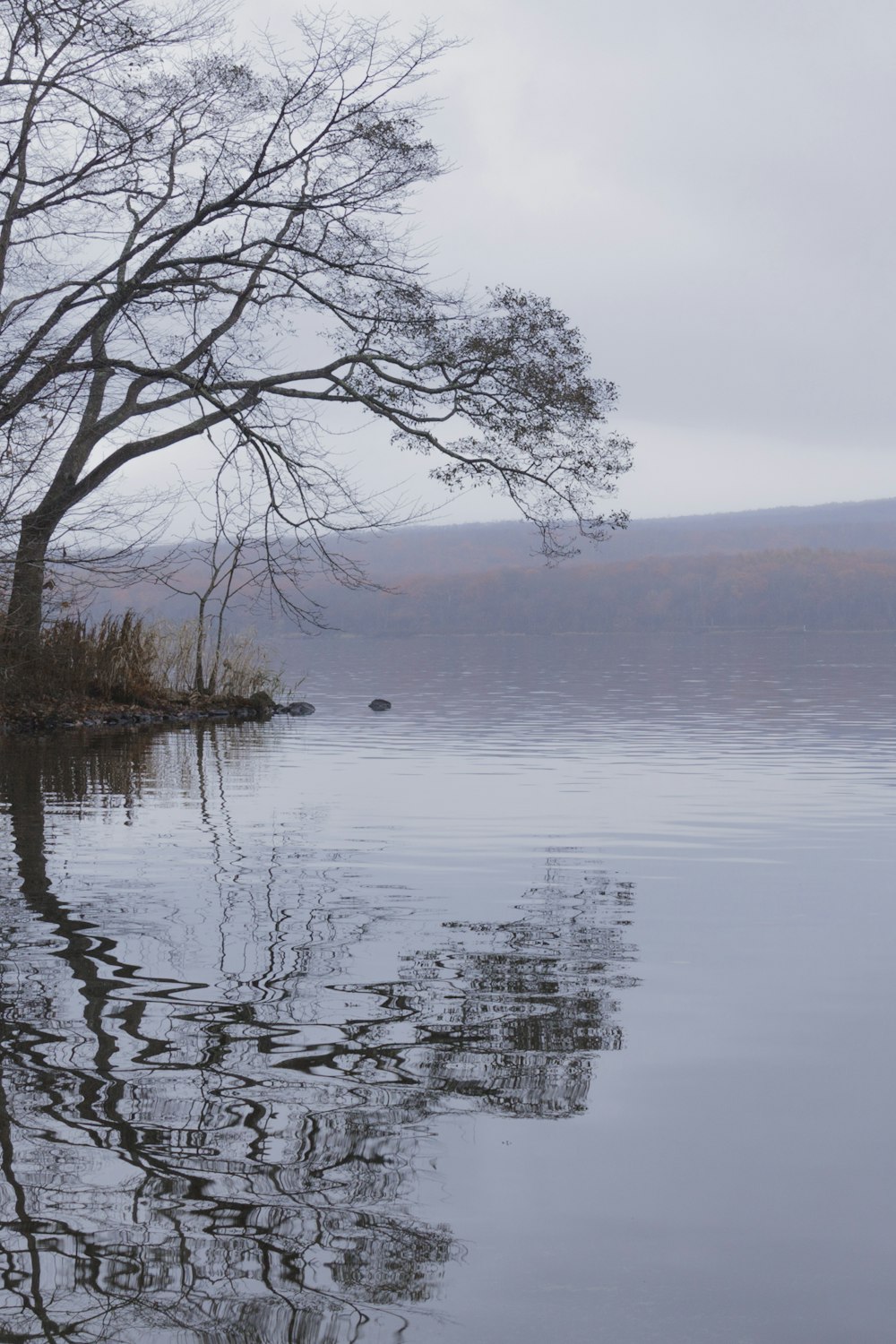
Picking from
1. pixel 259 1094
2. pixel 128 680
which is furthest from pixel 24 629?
pixel 259 1094

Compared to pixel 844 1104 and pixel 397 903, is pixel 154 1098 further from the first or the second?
pixel 397 903

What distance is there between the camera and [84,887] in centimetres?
848

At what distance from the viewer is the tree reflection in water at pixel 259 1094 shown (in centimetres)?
320

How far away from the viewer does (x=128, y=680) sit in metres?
26.6

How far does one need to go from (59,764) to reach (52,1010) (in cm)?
1190

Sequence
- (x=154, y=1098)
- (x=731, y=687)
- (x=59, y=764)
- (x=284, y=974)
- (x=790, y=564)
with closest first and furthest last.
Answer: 1. (x=154, y=1098)
2. (x=284, y=974)
3. (x=59, y=764)
4. (x=731, y=687)
5. (x=790, y=564)

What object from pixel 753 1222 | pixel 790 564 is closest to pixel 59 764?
pixel 753 1222

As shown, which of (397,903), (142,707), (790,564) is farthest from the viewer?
(790,564)

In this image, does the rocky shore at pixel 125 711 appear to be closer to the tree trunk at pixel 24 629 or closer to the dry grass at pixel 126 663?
the dry grass at pixel 126 663

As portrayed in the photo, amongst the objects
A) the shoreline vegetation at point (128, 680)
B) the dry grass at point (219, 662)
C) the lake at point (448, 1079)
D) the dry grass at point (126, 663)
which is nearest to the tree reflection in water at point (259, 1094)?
the lake at point (448, 1079)

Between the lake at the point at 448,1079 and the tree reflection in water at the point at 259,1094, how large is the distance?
14 mm

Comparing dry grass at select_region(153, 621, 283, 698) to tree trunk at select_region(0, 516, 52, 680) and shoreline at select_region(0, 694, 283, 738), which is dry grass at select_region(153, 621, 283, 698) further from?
tree trunk at select_region(0, 516, 52, 680)

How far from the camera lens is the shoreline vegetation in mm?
23984

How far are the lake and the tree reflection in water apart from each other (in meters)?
0.01
